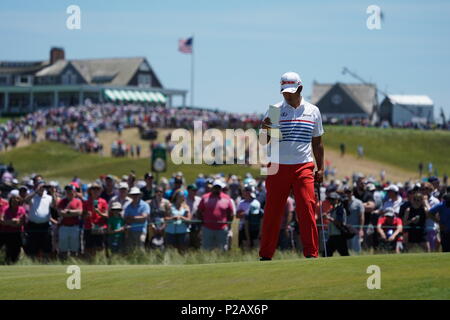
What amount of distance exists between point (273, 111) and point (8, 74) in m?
145

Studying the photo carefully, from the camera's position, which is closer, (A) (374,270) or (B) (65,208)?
(A) (374,270)

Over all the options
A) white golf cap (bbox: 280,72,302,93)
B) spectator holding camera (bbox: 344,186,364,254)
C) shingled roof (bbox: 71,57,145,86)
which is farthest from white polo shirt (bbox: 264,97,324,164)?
shingled roof (bbox: 71,57,145,86)

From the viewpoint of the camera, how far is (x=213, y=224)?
19922 millimetres

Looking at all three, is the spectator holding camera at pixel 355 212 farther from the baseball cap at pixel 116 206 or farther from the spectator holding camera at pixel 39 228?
the spectator holding camera at pixel 39 228

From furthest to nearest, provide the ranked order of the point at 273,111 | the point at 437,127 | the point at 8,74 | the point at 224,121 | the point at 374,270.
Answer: the point at 8,74 < the point at 437,127 < the point at 224,121 < the point at 273,111 < the point at 374,270

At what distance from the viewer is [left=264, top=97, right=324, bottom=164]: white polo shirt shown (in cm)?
1134

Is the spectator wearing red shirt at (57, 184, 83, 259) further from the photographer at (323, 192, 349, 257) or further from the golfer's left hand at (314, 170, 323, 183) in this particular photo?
the golfer's left hand at (314, 170, 323, 183)

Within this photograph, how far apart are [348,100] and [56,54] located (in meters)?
47.5

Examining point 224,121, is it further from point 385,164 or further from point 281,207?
point 281,207

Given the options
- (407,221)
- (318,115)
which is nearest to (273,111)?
(318,115)

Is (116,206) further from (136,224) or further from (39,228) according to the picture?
(39,228)

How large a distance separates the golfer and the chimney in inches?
5721

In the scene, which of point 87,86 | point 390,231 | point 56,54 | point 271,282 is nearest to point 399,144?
point 87,86
